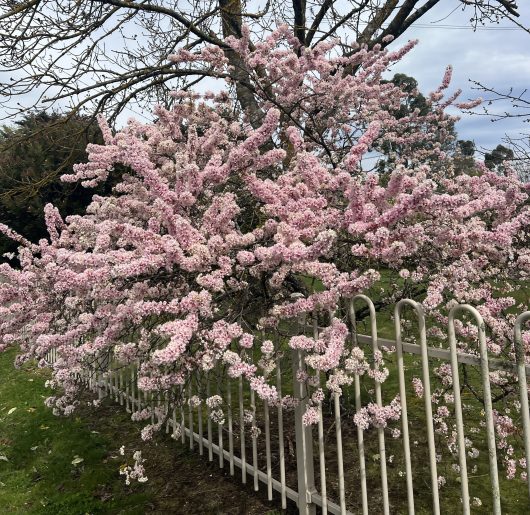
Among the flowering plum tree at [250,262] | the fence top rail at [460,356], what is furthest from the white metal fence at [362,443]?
the flowering plum tree at [250,262]

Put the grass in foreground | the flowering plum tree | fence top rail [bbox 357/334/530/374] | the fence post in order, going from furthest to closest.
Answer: the grass in foreground < the fence post < the flowering plum tree < fence top rail [bbox 357/334/530/374]

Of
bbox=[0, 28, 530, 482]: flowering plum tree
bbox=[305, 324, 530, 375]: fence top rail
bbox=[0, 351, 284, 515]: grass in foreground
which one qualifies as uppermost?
bbox=[0, 28, 530, 482]: flowering plum tree

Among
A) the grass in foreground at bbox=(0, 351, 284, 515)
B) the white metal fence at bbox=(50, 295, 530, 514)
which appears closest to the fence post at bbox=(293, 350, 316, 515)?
the white metal fence at bbox=(50, 295, 530, 514)

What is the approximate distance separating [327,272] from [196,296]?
2.16 ft

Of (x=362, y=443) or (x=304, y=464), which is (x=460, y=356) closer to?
(x=362, y=443)

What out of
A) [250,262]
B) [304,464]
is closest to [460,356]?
[250,262]

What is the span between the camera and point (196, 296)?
2266 mm

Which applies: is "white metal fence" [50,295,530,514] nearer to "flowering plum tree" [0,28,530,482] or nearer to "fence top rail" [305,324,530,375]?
"fence top rail" [305,324,530,375]

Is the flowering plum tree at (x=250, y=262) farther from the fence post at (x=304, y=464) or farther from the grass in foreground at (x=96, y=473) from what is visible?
the grass in foreground at (x=96, y=473)

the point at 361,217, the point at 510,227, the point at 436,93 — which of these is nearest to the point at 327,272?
the point at 361,217

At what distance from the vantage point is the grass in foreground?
348 cm

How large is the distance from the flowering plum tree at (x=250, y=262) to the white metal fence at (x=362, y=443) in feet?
0.55

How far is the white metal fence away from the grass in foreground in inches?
8.0

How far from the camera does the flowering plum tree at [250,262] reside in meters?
2.26
